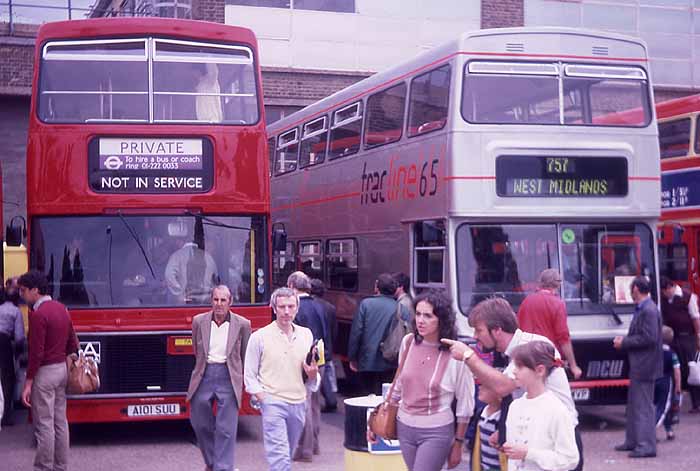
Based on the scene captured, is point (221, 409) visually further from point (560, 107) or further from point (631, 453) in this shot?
point (560, 107)

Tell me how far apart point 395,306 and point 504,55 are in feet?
10.3

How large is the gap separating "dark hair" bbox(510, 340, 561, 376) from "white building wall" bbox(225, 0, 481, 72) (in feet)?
68.5

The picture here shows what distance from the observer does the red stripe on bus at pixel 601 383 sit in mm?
12711

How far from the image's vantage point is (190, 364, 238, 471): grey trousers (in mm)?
9609

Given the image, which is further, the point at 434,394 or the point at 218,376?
the point at 218,376

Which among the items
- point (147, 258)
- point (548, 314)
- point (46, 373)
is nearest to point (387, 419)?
point (46, 373)

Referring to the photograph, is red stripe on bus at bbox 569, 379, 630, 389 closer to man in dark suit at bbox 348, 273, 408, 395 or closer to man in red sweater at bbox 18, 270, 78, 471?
man in dark suit at bbox 348, 273, 408, 395

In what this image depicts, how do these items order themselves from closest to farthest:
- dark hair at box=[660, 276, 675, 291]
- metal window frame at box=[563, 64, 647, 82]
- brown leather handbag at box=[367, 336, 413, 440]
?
brown leather handbag at box=[367, 336, 413, 440] < metal window frame at box=[563, 64, 647, 82] < dark hair at box=[660, 276, 675, 291]

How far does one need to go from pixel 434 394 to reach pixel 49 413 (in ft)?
14.0

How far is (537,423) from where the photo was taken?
548 cm

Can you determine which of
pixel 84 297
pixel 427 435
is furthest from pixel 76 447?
pixel 427 435

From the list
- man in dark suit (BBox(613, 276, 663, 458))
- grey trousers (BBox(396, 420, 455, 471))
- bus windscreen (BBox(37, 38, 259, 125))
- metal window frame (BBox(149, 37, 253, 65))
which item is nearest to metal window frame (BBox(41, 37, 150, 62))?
bus windscreen (BBox(37, 38, 259, 125))

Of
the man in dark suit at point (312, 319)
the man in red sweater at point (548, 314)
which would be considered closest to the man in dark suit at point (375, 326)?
the man in dark suit at point (312, 319)

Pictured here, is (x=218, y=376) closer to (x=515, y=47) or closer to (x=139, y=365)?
(x=139, y=365)
